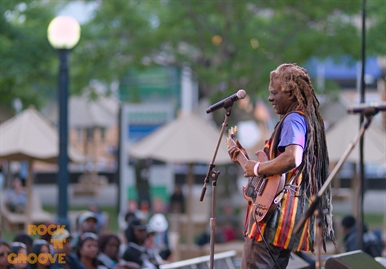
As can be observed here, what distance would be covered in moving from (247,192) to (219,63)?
38.9 feet

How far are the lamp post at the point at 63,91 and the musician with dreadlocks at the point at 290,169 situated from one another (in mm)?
5300

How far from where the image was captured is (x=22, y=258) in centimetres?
718

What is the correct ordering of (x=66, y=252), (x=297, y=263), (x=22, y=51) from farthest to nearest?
(x=22, y=51), (x=66, y=252), (x=297, y=263)

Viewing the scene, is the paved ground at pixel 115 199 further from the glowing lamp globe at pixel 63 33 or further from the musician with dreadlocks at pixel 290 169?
the musician with dreadlocks at pixel 290 169

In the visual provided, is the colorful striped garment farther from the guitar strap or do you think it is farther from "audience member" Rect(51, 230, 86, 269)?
"audience member" Rect(51, 230, 86, 269)

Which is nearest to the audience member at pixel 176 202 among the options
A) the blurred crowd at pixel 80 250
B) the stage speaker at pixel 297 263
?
the blurred crowd at pixel 80 250

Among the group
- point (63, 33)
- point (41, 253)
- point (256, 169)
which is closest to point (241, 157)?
point (256, 169)

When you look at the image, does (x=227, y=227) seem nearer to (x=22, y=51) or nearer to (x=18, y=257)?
(x=22, y=51)

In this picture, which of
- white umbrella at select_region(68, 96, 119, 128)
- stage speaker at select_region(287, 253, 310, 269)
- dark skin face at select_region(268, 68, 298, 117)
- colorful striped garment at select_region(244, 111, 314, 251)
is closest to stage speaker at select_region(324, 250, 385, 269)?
colorful striped garment at select_region(244, 111, 314, 251)

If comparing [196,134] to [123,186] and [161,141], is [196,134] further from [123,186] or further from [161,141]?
[123,186]

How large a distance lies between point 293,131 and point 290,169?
233mm

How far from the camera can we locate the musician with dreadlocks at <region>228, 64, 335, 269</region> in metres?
4.66

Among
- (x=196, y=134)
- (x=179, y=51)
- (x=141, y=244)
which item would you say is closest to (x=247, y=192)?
(x=141, y=244)

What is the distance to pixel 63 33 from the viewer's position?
Result: 1048cm
